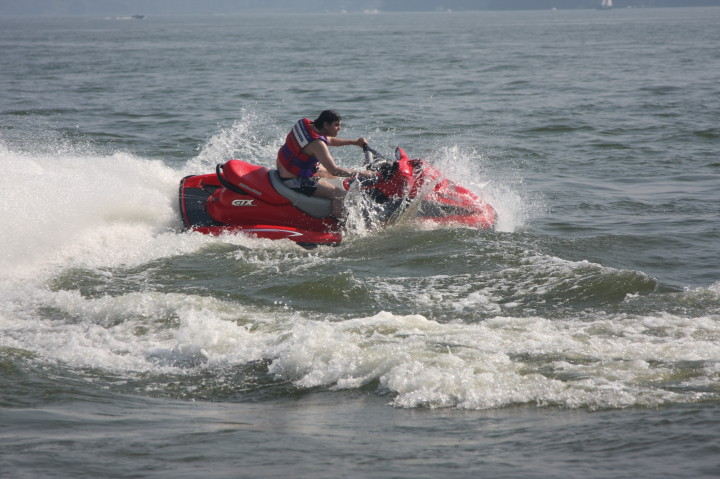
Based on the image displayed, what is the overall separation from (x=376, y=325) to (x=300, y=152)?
296cm

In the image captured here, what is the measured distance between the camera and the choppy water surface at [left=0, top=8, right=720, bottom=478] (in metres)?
4.34

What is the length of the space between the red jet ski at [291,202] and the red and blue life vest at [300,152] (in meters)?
0.23

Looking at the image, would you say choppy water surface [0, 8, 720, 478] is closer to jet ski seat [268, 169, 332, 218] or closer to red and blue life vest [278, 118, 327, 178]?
jet ski seat [268, 169, 332, 218]

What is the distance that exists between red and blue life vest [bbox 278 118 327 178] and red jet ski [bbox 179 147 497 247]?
0.23 meters

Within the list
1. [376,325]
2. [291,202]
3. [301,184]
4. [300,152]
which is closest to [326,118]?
[300,152]

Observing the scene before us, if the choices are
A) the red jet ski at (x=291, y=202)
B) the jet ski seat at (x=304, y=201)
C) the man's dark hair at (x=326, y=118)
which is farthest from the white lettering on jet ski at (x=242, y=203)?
the man's dark hair at (x=326, y=118)

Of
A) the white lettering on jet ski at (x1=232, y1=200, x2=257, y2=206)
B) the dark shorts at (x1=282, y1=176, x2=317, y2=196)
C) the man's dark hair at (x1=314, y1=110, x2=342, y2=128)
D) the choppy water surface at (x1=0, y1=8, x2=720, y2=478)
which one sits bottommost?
the choppy water surface at (x1=0, y1=8, x2=720, y2=478)

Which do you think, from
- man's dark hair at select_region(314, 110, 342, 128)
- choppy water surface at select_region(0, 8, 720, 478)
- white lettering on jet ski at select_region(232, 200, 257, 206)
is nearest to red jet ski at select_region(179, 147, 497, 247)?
white lettering on jet ski at select_region(232, 200, 257, 206)

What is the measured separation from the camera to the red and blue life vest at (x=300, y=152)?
28.5 ft

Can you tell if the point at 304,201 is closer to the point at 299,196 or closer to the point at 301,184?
the point at 299,196

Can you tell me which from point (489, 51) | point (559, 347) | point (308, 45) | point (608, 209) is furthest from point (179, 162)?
point (308, 45)

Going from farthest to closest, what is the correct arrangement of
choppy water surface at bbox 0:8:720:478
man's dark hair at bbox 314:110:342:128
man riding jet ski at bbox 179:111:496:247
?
man riding jet ski at bbox 179:111:496:247, man's dark hair at bbox 314:110:342:128, choppy water surface at bbox 0:8:720:478

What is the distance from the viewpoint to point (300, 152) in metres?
8.80

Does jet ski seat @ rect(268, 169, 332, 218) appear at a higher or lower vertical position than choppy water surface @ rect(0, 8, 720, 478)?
higher
